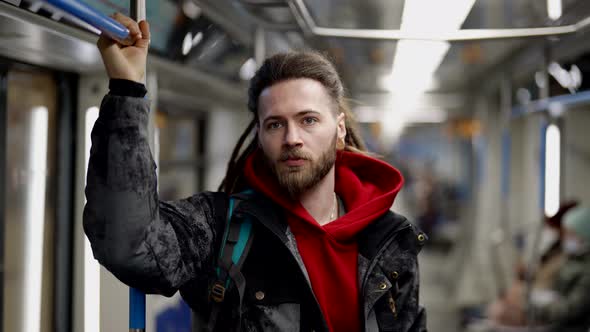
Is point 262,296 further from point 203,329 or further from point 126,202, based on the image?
point 126,202

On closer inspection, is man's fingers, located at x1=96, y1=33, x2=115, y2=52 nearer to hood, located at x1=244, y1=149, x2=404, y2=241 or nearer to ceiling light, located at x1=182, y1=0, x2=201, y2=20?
hood, located at x1=244, y1=149, x2=404, y2=241

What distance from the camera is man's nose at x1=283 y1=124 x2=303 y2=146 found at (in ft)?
5.32

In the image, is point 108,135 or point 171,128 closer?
point 108,135

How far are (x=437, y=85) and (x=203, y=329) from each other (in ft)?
16.4

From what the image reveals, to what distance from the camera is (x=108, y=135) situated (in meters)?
1.21

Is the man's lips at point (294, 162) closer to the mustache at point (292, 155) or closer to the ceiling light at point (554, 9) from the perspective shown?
the mustache at point (292, 155)

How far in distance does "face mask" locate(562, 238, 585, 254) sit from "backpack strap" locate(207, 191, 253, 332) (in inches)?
156

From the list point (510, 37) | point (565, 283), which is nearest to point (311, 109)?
point (510, 37)

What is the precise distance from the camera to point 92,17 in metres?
1.15

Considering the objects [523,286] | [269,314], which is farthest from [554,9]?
[523,286]

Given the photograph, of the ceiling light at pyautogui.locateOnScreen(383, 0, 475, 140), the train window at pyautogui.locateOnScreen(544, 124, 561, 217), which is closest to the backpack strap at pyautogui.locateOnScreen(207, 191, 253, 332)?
the ceiling light at pyautogui.locateOnScreen(383, 0, 475, 140)

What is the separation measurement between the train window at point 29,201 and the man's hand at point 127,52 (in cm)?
73

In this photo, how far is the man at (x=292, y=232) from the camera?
1.43 meters

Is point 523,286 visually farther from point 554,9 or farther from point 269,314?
point 269,314
